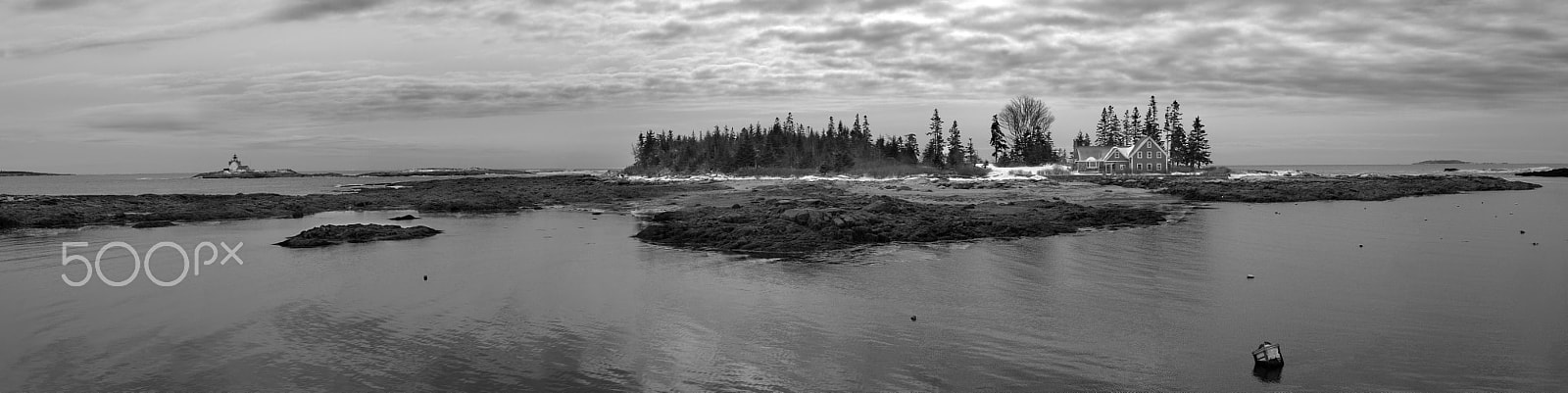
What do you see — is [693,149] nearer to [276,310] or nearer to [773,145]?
[773,145]

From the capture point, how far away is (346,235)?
80.0ft

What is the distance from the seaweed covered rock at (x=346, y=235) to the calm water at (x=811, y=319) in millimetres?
1297

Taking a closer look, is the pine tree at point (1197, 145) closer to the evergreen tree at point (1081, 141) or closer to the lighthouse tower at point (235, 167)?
the evergreen tree at point (1081, 141)

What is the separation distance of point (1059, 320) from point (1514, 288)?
9.43 metres

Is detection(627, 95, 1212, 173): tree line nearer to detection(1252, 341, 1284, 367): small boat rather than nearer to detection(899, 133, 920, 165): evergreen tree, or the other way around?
detection(899, 133, 920, 165): evergreen tree

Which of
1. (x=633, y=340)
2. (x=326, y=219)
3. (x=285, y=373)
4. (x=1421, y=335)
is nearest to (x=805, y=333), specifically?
(x=633, y=340)

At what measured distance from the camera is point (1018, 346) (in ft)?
34.6

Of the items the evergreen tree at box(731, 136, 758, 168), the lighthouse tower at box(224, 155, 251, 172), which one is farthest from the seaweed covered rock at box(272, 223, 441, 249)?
the lighthouse tower at box(224, 155, 251, 172)

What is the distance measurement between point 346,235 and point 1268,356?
24328mm

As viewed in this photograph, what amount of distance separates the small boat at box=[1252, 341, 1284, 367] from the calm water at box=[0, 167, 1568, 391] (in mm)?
208

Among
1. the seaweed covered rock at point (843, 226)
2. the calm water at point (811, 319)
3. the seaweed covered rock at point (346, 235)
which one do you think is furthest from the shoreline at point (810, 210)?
the seaweed covered rock at point (346, 235)

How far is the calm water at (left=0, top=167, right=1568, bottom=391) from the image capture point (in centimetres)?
929

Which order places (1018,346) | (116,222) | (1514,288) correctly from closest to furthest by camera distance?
(1018,346), (1514,288), (116,222)

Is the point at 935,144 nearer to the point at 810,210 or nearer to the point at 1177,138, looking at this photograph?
the point at 1177,138
